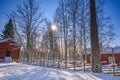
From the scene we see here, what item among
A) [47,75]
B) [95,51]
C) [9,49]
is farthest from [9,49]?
[47,75]

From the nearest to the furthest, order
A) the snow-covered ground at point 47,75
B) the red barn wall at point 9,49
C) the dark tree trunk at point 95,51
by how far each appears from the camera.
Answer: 1. the snow-covered ground at point 47,75
2. the dark tree trunk at point 95,51
3. the red barn wall at point 9,49

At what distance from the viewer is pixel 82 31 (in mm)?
29891

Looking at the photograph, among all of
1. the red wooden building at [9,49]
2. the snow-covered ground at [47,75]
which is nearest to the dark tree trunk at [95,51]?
the snow-covered ground at [47,75]

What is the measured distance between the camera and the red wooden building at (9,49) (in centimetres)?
3095

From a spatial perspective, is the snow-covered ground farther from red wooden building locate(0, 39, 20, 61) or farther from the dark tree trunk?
red wooden building locate(0, 39, 20, 61)

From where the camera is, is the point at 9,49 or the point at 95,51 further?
the point at 9,49

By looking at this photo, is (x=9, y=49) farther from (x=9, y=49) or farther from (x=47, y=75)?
(x=47, y=75)

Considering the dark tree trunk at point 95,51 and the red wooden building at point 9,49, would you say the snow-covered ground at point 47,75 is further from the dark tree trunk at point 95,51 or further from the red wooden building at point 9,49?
the red wooden building at point 9,49

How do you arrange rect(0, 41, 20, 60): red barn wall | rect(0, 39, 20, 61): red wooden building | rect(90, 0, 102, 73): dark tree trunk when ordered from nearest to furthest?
rect(90, 0, 102, 73): dark tree trunk, rect(0, 41, 20, 60): red barn wall, rect(0, 39, 20, 61): red wooden building

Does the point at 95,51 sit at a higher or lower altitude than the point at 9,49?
lower

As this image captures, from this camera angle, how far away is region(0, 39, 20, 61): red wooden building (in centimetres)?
3095

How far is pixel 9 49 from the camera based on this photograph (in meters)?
31.8

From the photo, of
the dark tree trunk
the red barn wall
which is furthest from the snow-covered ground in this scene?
the red barn wall

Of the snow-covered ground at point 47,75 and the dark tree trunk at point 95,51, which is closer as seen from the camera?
the snow-covered ground at point 47,75
